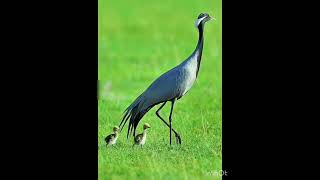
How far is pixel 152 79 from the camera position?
41.5 feet

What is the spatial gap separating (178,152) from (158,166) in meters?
0.40

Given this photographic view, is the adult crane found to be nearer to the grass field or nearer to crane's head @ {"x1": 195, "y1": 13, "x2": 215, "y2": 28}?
crane's head @ {"x1": 195, "y1": 13, "x2": 215, "y2": 28}

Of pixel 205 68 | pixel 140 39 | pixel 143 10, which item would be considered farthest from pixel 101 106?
pixel 143 10

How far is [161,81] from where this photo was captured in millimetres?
8312

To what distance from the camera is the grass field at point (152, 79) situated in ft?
26.5

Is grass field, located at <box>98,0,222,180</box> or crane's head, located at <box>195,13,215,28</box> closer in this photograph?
grass field, located at <box>98,0,222,180</box>

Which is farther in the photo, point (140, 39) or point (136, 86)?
point (140, 39)

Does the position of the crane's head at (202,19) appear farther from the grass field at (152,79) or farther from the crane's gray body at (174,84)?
the grass field at (152,79)

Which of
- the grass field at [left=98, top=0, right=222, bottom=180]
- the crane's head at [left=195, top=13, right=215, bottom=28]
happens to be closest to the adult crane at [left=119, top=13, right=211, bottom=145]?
the crane's head at [left=195, top=13, right=215, bottom=28]

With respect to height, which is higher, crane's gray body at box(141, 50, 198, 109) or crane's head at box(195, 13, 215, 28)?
crane's head at box(195, 13, 215, 28)

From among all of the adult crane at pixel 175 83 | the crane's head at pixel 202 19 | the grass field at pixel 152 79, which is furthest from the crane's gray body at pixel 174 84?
the grass field at pixel 152 79

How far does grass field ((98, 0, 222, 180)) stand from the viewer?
8086mm

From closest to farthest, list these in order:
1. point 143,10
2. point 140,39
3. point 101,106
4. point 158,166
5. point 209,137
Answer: point 158,166 → point 209,137 → point 101,106 → point 140,39 → point 143,10
